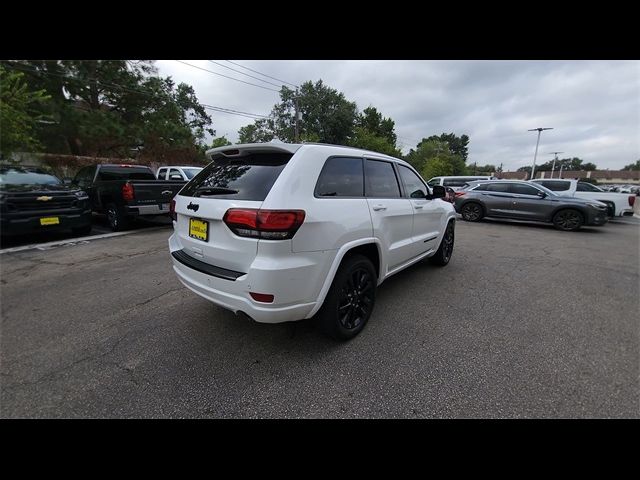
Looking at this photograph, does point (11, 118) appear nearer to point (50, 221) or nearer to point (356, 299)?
point (50, 221)

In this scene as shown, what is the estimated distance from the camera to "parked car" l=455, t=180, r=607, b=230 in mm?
8453

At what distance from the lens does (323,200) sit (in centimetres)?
215

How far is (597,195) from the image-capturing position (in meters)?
11.0

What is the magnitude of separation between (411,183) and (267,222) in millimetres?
2457

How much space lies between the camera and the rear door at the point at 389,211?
A: 274 centimetres

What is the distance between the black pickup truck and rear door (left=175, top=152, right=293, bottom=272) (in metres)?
4.89

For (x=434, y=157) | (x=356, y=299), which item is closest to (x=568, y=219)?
(x=356, y=299)

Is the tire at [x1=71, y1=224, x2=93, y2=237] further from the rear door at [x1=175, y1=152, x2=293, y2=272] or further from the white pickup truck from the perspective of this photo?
the white pickup truck

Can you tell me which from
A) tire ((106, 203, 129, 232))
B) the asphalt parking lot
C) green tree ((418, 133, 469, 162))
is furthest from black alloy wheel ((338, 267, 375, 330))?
green tree ((418, 133, 469, 162))
